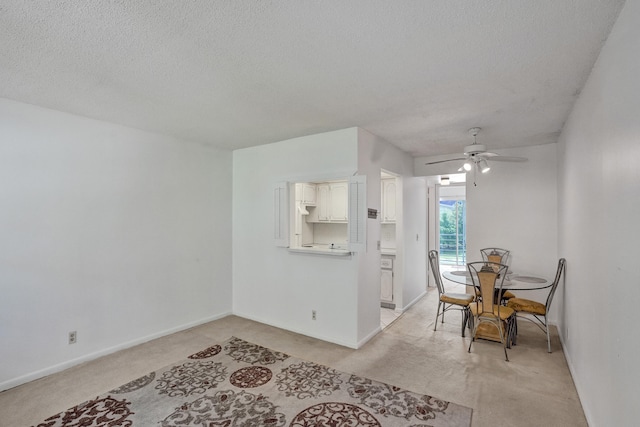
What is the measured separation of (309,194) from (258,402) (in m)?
3.82

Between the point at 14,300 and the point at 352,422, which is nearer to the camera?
the point at 352,422

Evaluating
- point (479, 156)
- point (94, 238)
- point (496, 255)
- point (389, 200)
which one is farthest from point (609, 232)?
point (94, 238)

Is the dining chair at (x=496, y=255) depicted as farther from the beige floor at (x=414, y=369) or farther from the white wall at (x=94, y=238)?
the white wall at (x=94, y=238)

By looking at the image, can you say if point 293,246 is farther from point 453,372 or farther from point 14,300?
point 14,300

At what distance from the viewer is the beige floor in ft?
7.95

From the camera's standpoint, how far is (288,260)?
4.23 meters

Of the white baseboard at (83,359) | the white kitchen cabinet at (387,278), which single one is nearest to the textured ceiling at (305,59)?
the white kitchen cabinet at (387,278)

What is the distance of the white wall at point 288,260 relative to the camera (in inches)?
145

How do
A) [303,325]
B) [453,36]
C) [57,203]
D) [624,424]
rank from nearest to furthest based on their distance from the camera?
[624,424]
[453,36]
[57,203]
[303,325]

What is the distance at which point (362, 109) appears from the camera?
3.01m

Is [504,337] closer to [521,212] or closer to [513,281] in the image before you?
[513,281]

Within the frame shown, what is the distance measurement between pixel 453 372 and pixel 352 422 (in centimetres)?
134

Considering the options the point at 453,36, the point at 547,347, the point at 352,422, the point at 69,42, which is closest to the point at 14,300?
the point at 69,42

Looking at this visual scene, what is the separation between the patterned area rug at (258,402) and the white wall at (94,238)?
101 centimetres
